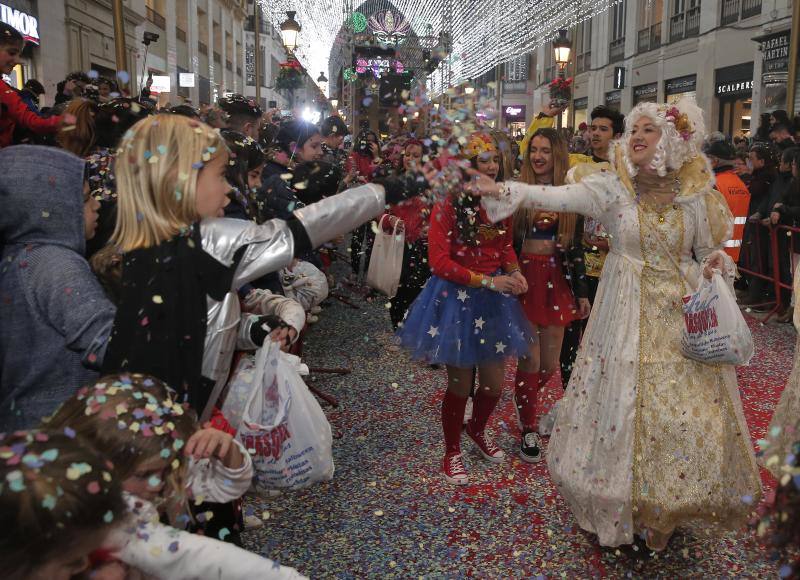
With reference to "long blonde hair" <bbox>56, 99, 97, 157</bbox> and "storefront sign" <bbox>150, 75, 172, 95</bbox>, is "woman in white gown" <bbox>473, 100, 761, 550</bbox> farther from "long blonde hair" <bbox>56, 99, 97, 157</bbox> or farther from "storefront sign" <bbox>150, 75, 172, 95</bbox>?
"storefront sign" <bbox>150, 75, 172, 95</bbox>

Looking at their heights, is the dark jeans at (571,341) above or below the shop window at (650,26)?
below

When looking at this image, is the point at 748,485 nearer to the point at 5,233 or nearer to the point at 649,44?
the point at 5,233

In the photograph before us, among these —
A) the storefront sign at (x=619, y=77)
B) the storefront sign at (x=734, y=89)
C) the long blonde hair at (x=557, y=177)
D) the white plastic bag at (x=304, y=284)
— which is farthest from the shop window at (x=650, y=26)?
the white plastic bag at (x=304, y=284)

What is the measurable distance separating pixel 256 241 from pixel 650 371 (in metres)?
1.94

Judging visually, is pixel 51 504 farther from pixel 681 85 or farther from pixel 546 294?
pixel 681 85

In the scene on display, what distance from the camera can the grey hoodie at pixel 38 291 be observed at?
2.08 meters

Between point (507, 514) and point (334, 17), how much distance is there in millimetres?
17758

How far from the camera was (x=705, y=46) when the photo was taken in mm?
21062

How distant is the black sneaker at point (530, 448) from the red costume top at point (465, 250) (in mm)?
1049

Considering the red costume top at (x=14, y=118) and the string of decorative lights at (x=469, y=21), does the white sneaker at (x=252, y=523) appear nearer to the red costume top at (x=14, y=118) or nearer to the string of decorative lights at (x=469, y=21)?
the red costume top at (x=14, y=118)

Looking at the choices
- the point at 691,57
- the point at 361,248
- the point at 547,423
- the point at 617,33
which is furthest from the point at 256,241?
the point at 617,33

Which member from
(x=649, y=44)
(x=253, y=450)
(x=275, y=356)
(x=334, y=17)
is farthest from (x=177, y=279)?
(x=649, y=44)

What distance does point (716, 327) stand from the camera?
2855 mm

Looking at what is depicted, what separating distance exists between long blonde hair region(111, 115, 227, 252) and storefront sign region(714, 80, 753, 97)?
1995 centimetres
